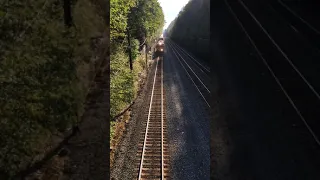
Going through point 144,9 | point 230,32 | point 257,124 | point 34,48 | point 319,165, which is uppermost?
point 144,9

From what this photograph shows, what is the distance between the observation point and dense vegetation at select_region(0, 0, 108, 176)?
13.9 feet

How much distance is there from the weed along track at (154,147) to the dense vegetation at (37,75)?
4694 millimetres

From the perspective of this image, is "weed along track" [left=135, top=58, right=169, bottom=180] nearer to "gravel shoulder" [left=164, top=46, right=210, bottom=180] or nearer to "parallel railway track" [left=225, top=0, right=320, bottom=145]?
"gravel shoulder" [left=164, top=46, right=210, bottom=180]

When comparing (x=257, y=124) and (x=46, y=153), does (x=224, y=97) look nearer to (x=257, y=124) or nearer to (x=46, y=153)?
(x=257, y=124)

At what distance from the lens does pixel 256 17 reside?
41.9 feet

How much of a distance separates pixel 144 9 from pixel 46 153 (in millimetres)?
23045

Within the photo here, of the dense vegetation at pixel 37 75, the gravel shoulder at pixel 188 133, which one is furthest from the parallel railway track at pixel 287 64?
the dense vegetation at pixel 37 75

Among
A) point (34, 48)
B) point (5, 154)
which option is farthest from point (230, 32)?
point (5, 154)

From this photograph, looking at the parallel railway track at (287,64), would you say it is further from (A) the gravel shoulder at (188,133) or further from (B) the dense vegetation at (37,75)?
(B) the dense vegetation at (37,75)

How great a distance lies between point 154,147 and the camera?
10.8 m

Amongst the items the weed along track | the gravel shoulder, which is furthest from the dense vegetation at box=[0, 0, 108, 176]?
the gravel shoulder

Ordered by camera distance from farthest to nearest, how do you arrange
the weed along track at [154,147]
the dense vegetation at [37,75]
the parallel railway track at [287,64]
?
the weed along track at [154,147]
the parallel railway track at [287,64]
the dense vegetation at [37,75]

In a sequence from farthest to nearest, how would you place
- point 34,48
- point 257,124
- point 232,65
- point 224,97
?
point 232,65 → point 224,97 → point 257,124 → point 34,48

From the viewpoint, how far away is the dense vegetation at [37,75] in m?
4.24
